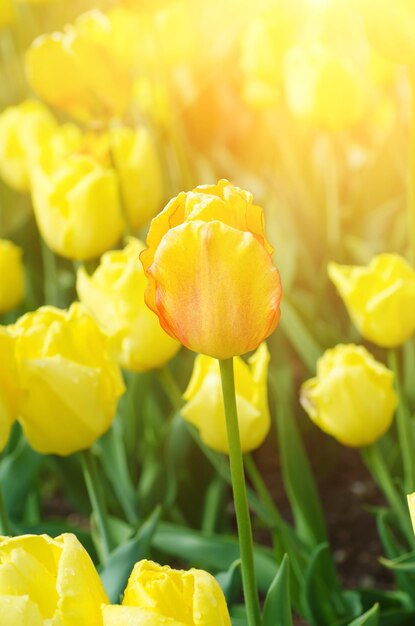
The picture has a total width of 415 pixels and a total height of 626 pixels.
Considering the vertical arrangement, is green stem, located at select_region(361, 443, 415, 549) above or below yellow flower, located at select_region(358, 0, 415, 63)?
below

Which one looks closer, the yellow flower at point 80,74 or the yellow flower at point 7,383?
the yellow flower at point 7,383

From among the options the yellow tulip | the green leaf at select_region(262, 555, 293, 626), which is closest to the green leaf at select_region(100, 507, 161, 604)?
the green leaf at select_region(262, 555, 293, 626)

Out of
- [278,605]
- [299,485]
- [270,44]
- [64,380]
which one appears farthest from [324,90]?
[278,605]

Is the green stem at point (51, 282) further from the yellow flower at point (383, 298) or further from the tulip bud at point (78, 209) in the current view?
the yellow flower at point (383, 298)

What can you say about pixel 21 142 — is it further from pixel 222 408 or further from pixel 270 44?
pixel 222 408

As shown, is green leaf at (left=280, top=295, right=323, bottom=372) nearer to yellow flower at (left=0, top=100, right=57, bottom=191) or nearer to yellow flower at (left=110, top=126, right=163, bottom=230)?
yellow flower at (left=110, top=126, right=163, bottom=230)

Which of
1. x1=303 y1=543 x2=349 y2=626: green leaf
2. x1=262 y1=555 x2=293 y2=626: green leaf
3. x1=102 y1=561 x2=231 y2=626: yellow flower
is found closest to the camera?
x1=102 y1=561 x2=231 y2=626: yellow flower

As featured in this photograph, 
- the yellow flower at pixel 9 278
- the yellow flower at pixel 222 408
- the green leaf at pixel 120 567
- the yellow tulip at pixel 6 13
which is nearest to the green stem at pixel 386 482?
the yellow flower at pixel 222 408
